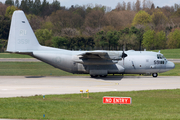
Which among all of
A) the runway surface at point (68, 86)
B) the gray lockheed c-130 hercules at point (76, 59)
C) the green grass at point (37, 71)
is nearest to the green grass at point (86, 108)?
the runway surface at point (68, 86)

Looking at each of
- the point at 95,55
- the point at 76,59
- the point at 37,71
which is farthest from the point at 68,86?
the point at 37,71

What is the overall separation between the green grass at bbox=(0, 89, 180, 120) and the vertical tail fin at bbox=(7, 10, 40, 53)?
1460 cm

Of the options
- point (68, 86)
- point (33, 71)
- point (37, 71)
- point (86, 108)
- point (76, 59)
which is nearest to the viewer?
point (86, 108)

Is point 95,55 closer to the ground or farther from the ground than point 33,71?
farther from the ground

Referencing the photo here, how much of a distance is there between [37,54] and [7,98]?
565 inches

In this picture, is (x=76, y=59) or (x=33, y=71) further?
(x=33, y=71)

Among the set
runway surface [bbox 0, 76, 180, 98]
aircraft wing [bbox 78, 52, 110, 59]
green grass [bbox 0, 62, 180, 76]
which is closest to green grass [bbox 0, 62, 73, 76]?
green grass [bbox 0, 62, 180, 76]

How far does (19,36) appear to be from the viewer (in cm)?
3209

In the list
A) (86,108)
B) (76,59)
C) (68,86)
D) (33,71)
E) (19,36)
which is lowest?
(33,71)

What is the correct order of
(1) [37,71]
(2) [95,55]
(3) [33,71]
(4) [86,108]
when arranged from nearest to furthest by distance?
(4) [86,108] → (2) [95,55] → (1) [37,71] → (3) [33,71]

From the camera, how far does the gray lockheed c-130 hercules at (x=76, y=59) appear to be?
3181 centimetres

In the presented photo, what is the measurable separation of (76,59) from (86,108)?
665 inches

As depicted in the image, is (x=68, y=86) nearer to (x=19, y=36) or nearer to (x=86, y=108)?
(x=86, y=108)

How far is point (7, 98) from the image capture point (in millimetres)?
18156
